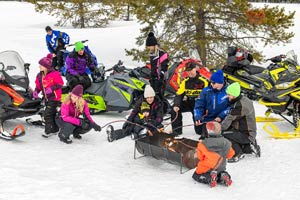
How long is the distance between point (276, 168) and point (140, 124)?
2.25 meters

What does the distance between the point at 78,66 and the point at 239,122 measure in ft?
12.9

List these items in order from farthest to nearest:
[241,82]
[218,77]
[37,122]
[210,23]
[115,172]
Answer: [210,23] < [241,82] < [37,122] < [218,77] < [115,172]

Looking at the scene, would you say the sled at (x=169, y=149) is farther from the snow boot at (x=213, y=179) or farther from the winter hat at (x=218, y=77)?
the winter hat at (x=218, y=77)

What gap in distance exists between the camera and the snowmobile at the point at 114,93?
→ 8.12 m

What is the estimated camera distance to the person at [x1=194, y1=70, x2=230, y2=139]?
6365 mm

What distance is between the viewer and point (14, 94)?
272 inches

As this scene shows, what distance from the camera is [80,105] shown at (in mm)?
6582

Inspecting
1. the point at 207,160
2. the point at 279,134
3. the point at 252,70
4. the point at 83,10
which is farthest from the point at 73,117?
the point at 83,10

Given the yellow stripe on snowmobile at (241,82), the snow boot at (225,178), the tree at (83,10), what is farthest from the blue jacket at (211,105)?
the tree at (83,10)

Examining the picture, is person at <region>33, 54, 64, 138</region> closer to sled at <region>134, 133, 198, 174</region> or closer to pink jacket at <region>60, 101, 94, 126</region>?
pink jacket at <region>60, 101, 94, 126</region>

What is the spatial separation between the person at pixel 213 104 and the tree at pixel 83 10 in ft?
45.2

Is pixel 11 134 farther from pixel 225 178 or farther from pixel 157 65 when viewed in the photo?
pixel 225 178

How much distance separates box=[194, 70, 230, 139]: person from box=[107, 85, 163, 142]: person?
63cm

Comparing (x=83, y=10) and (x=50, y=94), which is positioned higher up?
(x=50, y=94)
